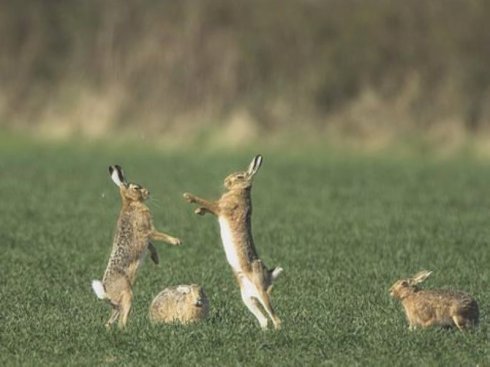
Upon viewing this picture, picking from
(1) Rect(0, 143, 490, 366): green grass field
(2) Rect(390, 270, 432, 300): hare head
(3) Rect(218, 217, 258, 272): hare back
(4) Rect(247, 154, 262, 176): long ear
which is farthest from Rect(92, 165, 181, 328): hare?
(2) Rect(390, 270, 432, 300): hare head

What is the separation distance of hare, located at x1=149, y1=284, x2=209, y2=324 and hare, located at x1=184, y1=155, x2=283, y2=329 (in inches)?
19.4

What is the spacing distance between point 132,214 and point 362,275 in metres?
4.07

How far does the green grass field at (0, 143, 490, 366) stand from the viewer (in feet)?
32.4

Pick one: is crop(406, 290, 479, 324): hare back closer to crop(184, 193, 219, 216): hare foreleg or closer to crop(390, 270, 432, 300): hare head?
crop(390, 270, 432, 300): hare head

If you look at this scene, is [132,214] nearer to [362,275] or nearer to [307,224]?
[362,275]

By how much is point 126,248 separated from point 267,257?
5406mm

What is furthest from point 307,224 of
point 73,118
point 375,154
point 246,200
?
point 73,118

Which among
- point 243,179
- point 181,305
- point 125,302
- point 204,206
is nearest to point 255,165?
point 243,179

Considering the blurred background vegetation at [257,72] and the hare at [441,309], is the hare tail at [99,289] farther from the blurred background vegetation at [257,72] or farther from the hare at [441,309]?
the blurred background vegetation at [257,72]

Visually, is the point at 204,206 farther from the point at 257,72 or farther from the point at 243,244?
the point at 257,72

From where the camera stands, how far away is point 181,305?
35.1 ft

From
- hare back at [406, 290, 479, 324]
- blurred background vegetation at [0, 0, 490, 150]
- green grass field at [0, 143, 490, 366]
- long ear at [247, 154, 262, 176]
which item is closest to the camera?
green grass field at [0, 143, 490, 366]

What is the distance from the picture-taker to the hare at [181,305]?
10664 millimetres

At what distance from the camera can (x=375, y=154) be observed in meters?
32.0
